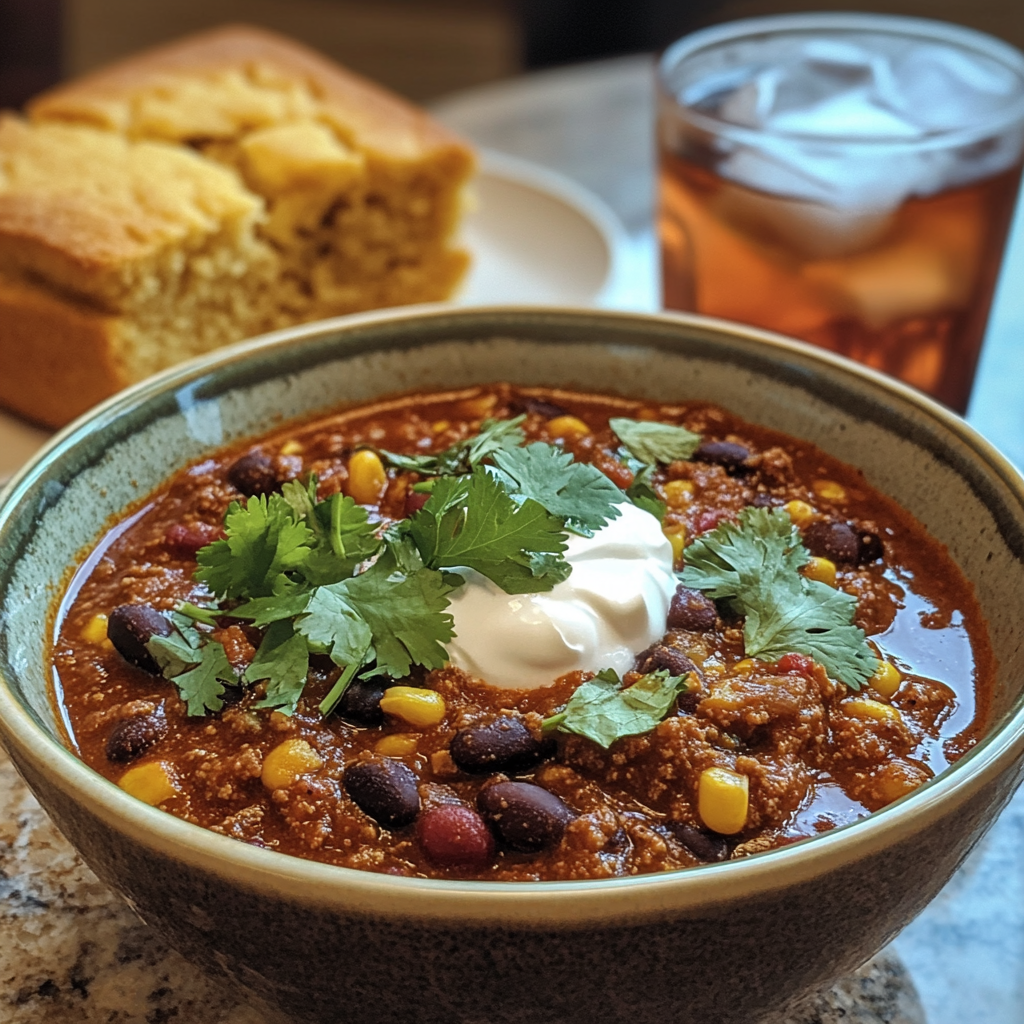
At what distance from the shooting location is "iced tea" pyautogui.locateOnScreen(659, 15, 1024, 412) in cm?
305

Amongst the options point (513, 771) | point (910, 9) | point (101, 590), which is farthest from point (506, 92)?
point (513, 771)

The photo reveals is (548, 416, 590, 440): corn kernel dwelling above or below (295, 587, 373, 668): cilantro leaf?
below

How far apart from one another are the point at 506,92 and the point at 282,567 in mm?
4118

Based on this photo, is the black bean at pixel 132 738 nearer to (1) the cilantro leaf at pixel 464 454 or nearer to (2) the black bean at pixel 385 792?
(2) the black bean at pixel 385 792

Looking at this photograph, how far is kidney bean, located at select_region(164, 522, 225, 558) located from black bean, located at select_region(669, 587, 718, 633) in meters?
0.76

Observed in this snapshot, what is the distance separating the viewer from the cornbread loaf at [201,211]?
134 inches

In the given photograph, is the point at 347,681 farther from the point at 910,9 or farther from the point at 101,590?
the point at 910,9

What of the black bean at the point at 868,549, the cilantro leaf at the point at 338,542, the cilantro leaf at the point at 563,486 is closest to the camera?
the cilantro leaf at the point at 338,542

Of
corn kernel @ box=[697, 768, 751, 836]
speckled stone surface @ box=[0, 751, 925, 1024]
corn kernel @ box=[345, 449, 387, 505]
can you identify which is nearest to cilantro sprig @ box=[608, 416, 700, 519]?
corn kernel @ box=[345, 449, 387, 505]

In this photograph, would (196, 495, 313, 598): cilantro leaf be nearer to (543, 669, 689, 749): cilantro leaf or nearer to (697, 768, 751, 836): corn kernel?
(543, 669, 689, 749): cilantro leaf

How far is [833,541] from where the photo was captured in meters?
2.14

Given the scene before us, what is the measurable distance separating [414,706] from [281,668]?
0.19 metres

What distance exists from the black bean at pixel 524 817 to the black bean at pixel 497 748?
0.07 m

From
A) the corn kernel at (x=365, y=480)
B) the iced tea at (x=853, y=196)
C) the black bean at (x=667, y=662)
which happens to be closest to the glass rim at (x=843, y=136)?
the iced tea at (x=853, y=196)
